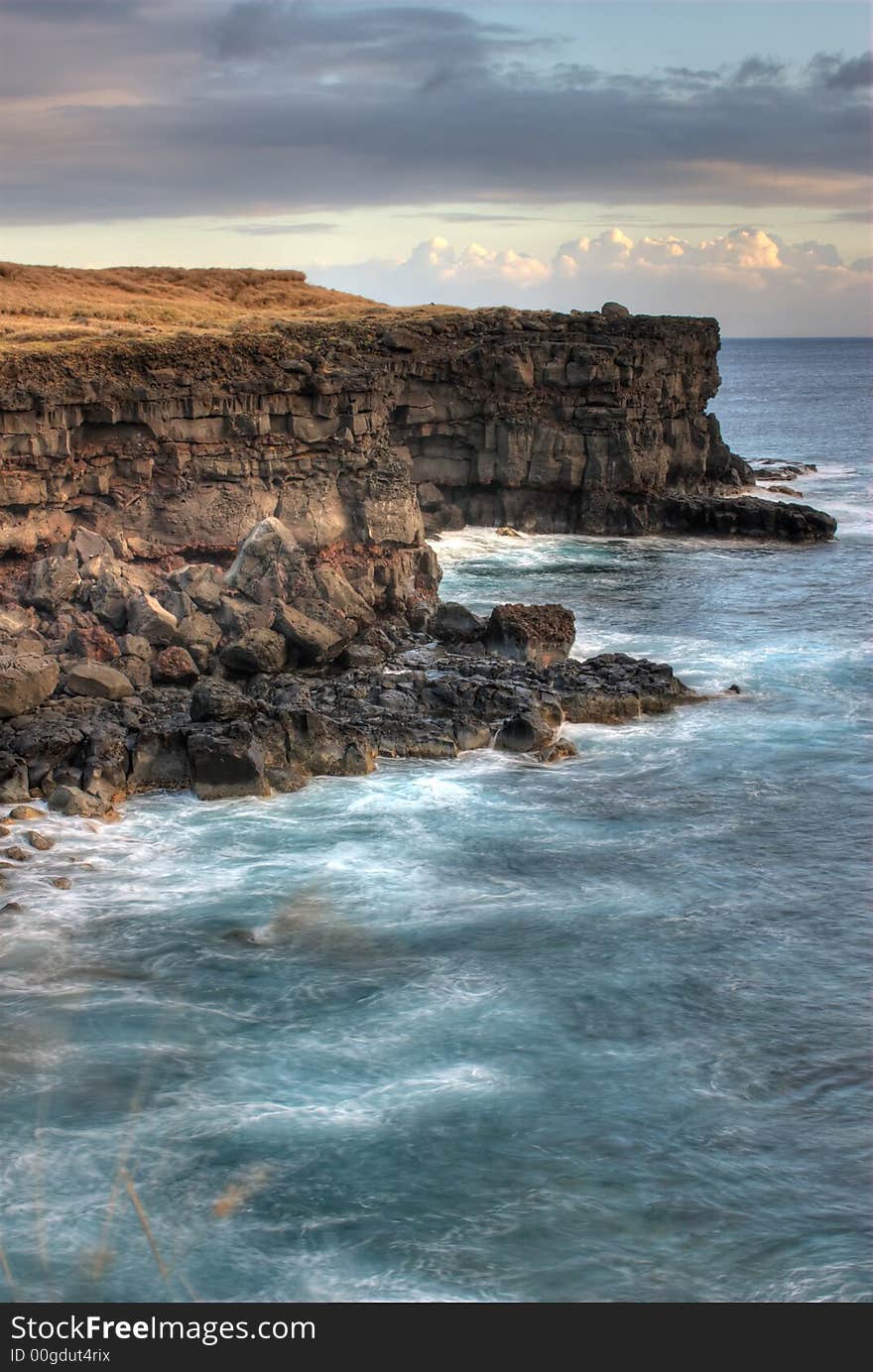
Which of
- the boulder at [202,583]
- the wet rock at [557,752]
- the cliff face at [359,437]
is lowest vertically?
the wet rock at [557,752]

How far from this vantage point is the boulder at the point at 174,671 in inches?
1475

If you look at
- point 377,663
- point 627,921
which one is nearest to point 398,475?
point 377,663

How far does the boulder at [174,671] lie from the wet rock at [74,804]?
24.3 feet

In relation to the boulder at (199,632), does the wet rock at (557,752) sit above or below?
below

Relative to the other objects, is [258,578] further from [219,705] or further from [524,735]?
[524,735]

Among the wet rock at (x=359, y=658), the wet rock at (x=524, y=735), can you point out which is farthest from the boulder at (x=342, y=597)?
the wet rock at (x=524, y=735)

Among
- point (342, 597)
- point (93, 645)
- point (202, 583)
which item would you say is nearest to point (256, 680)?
point (93, 645)

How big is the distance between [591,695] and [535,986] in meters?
14.7

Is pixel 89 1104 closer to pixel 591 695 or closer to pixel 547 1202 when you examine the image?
pixel 547 1202

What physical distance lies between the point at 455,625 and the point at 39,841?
58.2ft

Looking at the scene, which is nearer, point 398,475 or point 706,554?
point 398,475

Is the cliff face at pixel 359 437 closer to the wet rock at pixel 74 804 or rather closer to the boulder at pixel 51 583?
the boulder at pixel 51 583

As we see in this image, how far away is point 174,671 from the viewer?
123ft
